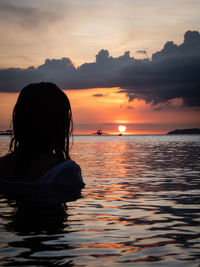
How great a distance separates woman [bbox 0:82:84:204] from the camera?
275 inches

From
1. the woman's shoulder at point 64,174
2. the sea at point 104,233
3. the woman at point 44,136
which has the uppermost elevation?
the woman at point 44,136

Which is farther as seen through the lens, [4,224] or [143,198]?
[143,198]

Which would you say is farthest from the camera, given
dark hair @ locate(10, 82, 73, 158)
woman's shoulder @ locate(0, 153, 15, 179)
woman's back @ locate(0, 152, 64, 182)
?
woman's shoulder @ locate(0, 153, 15, 179)

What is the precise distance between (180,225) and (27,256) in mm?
3244

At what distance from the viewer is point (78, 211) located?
28.1 ft

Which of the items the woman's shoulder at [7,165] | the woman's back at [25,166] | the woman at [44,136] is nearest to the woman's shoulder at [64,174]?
the woman at [44,136]

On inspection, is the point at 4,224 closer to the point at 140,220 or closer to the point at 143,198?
the point at 140,220

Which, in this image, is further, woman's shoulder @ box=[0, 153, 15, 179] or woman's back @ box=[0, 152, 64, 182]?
woman's shoulder @ box=[0, 153, 15, 179]

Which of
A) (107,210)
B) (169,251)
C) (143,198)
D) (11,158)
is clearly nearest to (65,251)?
(169,251)

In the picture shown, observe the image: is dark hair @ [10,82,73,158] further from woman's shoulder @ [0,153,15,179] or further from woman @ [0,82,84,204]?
woman's shoulder @ [0,153,15,179]

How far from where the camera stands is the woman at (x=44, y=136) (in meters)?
6.97

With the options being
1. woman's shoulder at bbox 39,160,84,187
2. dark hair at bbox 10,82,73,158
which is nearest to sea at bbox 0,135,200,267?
woman's shoulder at bbox 39,160,84,187

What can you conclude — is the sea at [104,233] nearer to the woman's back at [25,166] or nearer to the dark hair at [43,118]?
the woman's back at [25,166]

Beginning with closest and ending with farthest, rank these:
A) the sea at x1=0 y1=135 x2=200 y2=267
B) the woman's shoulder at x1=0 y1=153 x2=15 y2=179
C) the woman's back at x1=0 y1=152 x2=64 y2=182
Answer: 1. the sea at x1=0 y1=135 x2=200 y2=267
2. the woman's back at x1=0 y1=152 x2=64 y2=182
3. the woman's shoulder at x1=0 y1=153 x2=15 y2=179
